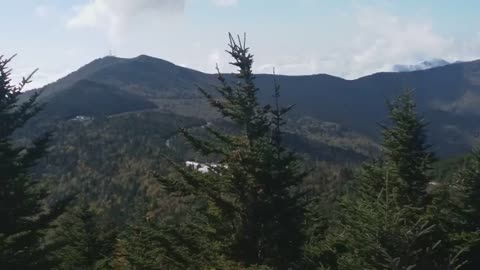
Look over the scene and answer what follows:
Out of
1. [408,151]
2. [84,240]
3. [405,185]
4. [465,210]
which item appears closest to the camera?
[465,210]

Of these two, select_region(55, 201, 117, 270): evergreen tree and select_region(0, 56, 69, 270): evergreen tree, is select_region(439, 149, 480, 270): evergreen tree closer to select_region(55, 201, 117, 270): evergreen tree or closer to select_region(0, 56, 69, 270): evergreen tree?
select_region(0, 56, 69, 270): evergreen tree

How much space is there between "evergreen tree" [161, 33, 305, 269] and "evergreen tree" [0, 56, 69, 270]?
129 inches

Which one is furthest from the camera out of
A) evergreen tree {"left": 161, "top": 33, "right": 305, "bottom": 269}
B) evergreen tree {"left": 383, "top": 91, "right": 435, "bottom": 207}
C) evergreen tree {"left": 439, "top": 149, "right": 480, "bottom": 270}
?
evergreen tree {"left": 383, "top": 91, "right": 435, "bottom": 207}

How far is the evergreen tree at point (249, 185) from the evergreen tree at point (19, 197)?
3.27 m

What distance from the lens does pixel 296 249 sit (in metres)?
14.9

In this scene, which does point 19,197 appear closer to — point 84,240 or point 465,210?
point 465,210

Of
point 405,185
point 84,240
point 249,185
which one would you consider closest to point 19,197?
point 249,185

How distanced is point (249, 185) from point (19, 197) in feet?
18.0

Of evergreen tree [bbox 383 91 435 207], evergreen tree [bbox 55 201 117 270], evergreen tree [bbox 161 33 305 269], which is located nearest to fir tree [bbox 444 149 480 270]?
evergreen tree [bbox 383 91 435 207]

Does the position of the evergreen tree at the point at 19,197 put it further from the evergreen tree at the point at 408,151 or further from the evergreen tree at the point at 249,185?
the evergreen tree at the point at 408,151

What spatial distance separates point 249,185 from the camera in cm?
1482

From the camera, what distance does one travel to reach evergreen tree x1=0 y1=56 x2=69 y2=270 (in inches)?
512

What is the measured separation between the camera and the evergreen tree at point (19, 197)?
1302 cm

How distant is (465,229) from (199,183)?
8.95m
